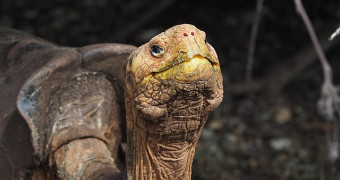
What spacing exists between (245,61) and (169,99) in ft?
10.1

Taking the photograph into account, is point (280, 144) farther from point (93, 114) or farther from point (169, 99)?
point (169, 99)

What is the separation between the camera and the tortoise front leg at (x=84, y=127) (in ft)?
7.19

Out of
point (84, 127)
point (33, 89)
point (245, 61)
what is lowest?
point (84, 127)

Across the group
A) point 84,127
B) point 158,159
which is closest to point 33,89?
point 84,127

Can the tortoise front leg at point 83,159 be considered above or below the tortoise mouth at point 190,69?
below

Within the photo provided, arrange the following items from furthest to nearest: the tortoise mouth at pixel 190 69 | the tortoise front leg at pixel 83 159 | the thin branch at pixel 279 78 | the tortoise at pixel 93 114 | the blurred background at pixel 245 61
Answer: the thin branch at pixel 279 78 → the blurred background at pixel 245 61 → the tortoise front leg at pixel 83 159 → the tortoise at pixel 93 114 → the tortoise mouth at pixel 190 69

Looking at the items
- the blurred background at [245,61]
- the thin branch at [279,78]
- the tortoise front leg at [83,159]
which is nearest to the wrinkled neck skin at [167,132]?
the tortoise front leg at [83,159]

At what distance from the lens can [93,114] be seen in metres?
2.32

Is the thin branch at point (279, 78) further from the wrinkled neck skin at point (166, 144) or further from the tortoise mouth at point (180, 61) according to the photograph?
the tortoise mouth at point (180, 61)

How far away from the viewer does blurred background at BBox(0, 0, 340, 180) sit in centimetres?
400

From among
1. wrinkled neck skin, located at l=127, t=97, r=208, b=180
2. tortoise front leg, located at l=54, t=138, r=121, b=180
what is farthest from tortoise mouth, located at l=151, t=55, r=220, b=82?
tortoise front leg, located at l=54, t=138, r=121, b=180

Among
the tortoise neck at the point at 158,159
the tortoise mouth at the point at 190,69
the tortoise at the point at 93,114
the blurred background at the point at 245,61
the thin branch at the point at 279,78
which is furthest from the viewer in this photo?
the thin branch at the point at 279,78

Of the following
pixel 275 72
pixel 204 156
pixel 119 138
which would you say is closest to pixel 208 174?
pixel 204 156

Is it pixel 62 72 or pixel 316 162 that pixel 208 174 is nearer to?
pixel 316 162
